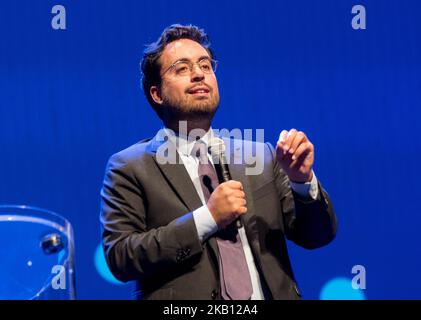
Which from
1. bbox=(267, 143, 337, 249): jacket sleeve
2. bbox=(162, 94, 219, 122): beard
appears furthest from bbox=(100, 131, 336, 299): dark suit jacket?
bbox=(162, 94, 219, 122): beard

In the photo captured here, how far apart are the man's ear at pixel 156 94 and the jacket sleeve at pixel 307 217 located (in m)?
0.45

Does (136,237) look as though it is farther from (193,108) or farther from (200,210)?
(193,108)

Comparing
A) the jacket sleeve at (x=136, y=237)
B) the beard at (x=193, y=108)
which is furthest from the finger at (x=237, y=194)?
the beard at (x=193, y=108)

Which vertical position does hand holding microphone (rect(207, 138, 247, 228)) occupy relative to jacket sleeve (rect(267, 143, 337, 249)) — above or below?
above

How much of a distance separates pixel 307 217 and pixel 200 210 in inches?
11.3

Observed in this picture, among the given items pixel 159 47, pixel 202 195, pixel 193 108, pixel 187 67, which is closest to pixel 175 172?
pixel 202 195

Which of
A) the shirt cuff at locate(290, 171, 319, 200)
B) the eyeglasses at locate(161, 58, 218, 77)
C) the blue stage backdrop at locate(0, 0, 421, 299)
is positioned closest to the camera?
the shirt cuff at locate(290, 171, 319, 200)

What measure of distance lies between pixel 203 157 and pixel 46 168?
879mm

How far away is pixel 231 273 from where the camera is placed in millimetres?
1744

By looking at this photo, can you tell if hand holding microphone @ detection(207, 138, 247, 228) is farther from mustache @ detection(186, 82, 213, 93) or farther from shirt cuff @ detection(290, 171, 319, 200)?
mustache @ detection(186, 82, 213, 93)

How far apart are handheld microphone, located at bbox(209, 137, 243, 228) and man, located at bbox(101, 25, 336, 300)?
16 millimetres

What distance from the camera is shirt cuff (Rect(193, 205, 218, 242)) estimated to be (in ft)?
5.61
